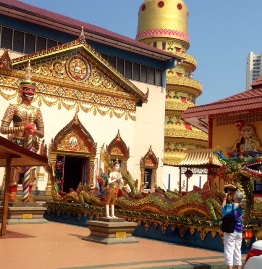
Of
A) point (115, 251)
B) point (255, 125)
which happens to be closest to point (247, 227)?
point (115, 251)

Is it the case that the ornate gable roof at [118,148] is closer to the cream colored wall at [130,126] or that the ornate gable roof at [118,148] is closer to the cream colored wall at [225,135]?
the cream colored wall at [130,126]

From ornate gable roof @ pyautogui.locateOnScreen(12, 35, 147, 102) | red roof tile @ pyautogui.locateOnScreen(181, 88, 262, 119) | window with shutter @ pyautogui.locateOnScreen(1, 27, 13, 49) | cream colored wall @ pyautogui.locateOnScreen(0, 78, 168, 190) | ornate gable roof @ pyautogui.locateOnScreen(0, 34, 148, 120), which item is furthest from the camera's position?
window with shutter @ pyautogui.locateOnScreen(1, 27, 13, 49)

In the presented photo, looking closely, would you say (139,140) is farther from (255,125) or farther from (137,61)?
(255,125)

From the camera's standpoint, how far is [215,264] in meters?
9.05

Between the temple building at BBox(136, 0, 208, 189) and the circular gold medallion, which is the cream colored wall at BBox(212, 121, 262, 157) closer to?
the circular gold medallion

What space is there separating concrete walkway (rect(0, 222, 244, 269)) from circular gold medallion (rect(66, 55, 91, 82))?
11.0m

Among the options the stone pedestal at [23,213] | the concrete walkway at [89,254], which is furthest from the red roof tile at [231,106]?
the stone pedestal at [23,213]

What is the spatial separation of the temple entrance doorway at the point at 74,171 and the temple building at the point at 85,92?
5 centimetres

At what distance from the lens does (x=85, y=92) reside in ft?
75.5

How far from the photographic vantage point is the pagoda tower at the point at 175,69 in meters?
35.1

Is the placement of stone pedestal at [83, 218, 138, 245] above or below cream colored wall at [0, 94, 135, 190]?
below

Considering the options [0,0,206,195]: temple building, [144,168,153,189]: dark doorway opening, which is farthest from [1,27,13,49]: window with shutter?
[144,168,153,189]: dark doorway opening

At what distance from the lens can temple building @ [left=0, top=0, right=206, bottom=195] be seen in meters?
21.6

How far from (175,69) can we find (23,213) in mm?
24416
